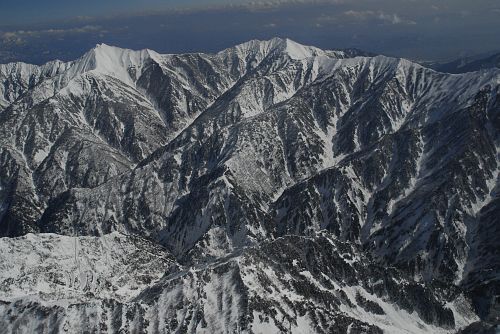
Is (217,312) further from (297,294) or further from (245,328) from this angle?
(297,294)

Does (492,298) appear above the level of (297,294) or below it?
below

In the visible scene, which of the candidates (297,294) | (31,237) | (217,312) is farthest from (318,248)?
(31,237)

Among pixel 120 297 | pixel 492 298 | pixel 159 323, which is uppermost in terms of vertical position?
pixel 159 323

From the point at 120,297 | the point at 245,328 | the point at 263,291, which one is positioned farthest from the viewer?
the point at 120,297

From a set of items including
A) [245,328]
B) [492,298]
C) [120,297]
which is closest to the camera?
[245,328]

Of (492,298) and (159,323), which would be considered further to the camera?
(492,298)

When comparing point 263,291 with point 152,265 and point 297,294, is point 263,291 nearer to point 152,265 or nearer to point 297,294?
point 297,294

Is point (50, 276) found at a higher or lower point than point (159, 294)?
lower

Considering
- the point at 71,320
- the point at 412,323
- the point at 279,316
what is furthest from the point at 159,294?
the point at 412,323

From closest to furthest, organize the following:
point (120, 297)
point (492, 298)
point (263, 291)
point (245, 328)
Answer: point (245, 328)
point (263, 291)
point (120, 297)
point (492, 298)
